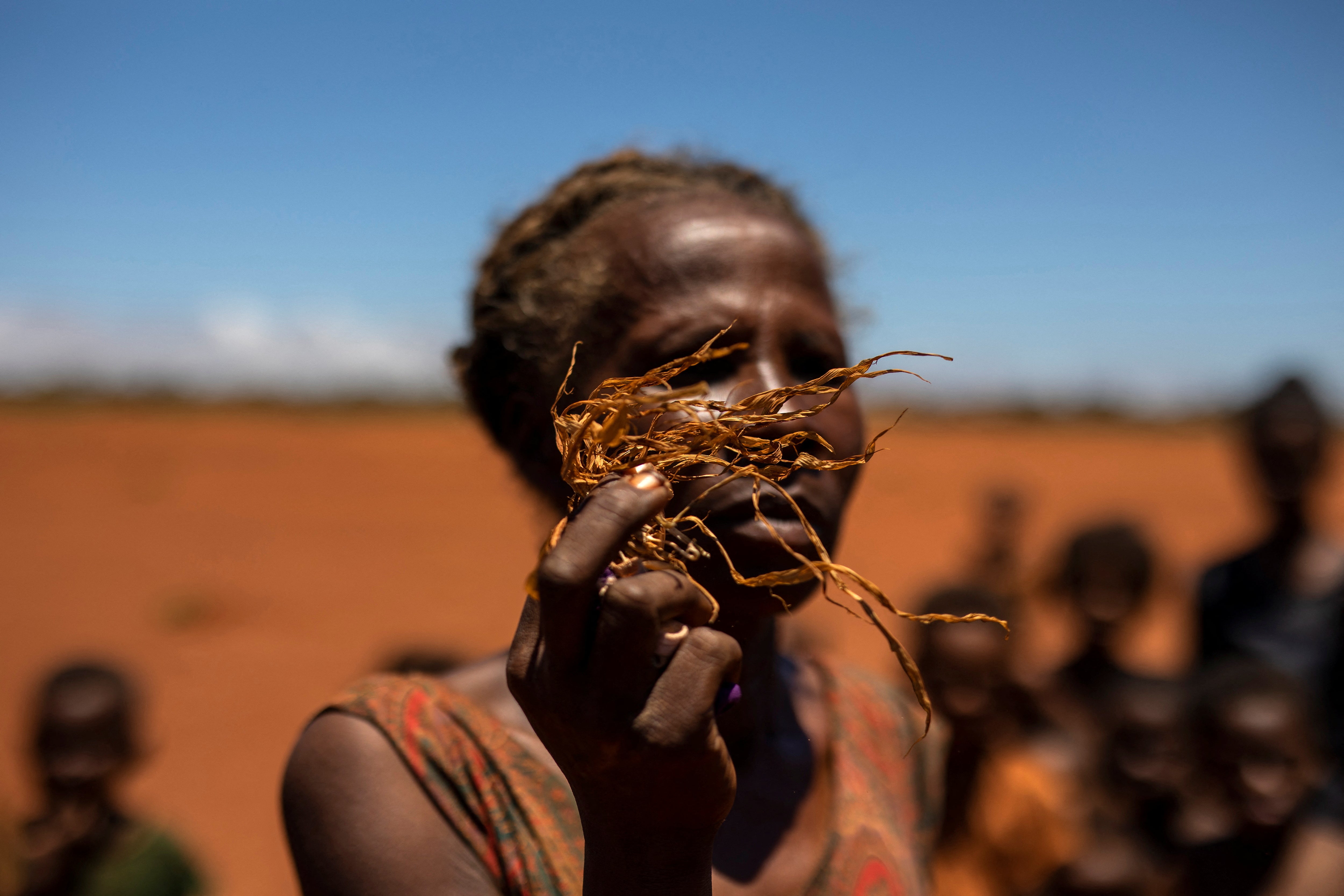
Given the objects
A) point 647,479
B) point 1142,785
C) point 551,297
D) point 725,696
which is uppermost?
point 551,297

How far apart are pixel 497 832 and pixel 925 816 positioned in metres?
1.10

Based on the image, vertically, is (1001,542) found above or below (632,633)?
below

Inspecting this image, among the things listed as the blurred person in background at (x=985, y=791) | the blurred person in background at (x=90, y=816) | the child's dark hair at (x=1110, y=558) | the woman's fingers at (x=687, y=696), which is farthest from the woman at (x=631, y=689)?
the child's dark hair at (x=1110, y=558)

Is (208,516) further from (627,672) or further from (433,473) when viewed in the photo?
(627,672)

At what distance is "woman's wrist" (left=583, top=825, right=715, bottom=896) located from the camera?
3.70 ft

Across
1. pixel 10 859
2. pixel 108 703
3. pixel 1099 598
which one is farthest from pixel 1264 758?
pixel 10 859

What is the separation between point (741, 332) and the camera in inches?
61.1

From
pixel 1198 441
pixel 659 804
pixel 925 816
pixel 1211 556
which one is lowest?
pixel 1198 441

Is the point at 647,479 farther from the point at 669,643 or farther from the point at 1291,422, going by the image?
the point at 1291,422

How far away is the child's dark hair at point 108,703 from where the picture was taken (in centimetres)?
358

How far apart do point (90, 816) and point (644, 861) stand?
3205 mm

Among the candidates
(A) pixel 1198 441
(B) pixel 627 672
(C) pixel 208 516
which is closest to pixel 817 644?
(B) pixel 627 672

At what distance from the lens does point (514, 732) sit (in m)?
1.66

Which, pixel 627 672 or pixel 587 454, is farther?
pixel 587 454
